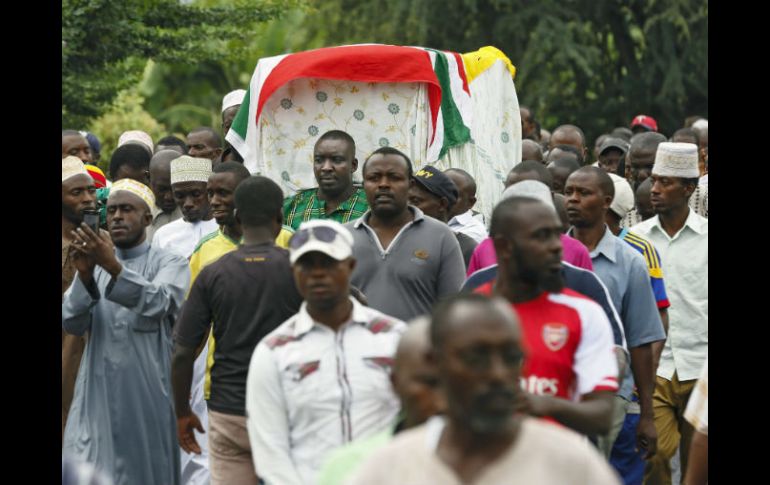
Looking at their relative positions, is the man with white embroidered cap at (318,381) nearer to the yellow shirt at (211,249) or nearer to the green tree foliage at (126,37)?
the yellow shirt at (211,249)

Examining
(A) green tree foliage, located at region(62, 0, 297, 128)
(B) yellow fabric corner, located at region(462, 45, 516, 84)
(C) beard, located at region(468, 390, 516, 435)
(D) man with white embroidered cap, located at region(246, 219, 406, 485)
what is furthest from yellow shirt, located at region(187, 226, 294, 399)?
(A) green tree foliage, located at region(62, 0, 297, 128)

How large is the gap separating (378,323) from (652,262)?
11.1ft

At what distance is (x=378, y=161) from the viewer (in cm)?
813

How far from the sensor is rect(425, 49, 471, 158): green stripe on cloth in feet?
35.1

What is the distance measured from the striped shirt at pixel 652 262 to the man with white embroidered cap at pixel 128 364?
272cm

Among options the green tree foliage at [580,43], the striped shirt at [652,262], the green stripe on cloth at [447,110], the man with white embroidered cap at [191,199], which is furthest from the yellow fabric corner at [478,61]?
the green tree foliage at [580,43]

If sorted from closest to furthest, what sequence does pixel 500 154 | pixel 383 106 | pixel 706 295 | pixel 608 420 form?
1. pixel 608 420
2. pixel 706 295
3. pixel 383 106
4. pixel 500 154

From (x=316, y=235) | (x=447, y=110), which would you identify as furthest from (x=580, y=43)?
(x=316, y=235)

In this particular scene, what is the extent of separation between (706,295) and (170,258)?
354 centimetres

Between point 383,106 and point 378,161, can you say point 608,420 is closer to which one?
point 378,161

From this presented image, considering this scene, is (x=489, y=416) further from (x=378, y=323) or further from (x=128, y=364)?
(x=128, y=364)

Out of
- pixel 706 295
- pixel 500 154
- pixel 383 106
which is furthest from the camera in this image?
pixel 500 154

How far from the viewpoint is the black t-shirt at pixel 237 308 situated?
710cm
